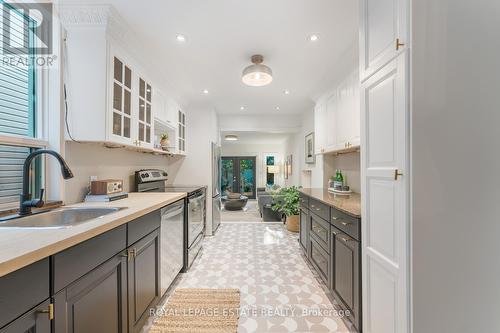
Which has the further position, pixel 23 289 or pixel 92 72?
pixel 92 72

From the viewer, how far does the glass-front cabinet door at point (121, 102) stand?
6.35 feet

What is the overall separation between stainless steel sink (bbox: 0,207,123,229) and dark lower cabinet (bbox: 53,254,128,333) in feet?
1.22

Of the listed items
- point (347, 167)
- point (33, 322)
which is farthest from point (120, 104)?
point (347, 167)

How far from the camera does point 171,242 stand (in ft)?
7.23

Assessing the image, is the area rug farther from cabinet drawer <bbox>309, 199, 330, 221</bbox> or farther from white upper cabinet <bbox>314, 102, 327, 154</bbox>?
white upper cabinet <bbox>314, 102, 327, 154</bbox>

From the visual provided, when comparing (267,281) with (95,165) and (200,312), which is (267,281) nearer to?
(200,312)

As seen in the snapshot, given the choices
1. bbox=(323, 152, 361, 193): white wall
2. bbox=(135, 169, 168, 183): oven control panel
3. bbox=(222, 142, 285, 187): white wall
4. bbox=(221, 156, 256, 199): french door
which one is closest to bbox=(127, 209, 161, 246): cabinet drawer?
bbox=(135, 169, 168, 183): oven control panel

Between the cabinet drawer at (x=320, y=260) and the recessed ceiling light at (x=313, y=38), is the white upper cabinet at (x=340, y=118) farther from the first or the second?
the cabinet drawer at (x=320, y=260)

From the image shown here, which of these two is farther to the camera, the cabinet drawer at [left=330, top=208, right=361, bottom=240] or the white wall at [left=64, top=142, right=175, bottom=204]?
the white wall at [left=64, top=142, right=175, bottom=204]

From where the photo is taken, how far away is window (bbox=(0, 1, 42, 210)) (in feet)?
4.68

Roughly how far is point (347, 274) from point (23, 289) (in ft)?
6.08

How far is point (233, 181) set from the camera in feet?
32.6

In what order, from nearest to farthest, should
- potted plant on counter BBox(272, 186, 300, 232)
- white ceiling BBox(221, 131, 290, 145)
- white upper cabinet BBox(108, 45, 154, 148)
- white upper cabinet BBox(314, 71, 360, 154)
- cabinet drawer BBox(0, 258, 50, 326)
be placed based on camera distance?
cabinet drawer BBox(0, 258, 50, 326) → white upper cabinet BBox(108, 45, 154, 148) → white upper cabinet BBox(314, 71, 360, 154) → potted plant on counter BBox(272, 186, 300, 232) → white ceiling BBox(221, 131, 290, 145)

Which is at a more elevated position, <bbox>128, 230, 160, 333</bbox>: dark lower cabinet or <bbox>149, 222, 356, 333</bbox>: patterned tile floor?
<bbox>128, 230, 160, 333</bbox>: dark lower cabinet
